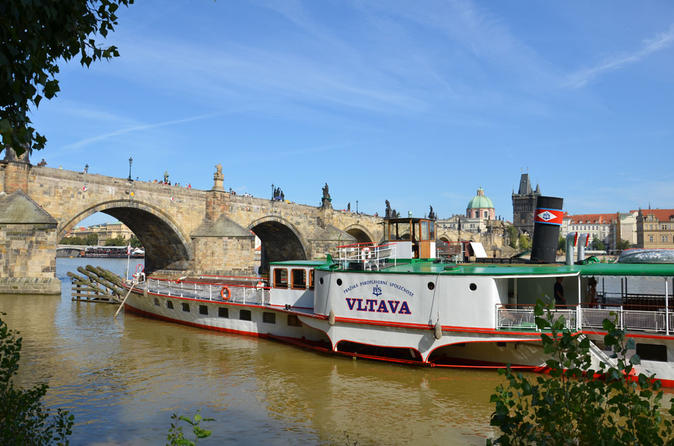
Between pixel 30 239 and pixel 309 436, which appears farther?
pixel 30 239

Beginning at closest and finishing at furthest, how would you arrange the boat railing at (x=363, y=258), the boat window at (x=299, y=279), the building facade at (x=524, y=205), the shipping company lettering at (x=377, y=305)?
the shipping company lettering at (x=377, y=305)
the boat railing at (x=363, y=258)
the boat window at (x=299, y=279)
the building facade at (x=524, y=205)

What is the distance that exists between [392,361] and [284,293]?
5079mm

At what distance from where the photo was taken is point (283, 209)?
4994 cm

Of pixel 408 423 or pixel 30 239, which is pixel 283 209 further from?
pixel 408 423

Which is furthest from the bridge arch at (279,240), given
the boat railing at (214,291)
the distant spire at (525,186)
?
the distant spire at (525,186)

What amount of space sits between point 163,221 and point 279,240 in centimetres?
1959

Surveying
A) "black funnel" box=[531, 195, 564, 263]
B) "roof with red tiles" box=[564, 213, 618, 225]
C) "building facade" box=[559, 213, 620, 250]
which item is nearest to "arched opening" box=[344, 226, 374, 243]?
"black funnel" box=[531, 195, 564, 263]

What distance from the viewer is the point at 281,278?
62.2 feet

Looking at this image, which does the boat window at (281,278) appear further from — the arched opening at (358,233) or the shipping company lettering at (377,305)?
the arched opening at (358,233)

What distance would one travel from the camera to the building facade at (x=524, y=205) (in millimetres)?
181250

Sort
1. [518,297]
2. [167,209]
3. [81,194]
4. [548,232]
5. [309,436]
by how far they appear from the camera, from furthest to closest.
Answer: [167,209] → [81,194] → [548,232] → [518,297] → [309,436]

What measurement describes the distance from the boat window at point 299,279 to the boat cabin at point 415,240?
3.26 meters

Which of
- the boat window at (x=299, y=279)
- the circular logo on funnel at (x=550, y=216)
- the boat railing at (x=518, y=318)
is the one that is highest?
the circular logo on funnel at (x=550, y=216)

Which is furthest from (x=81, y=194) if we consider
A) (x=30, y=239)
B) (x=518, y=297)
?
(x=518, y=297)
